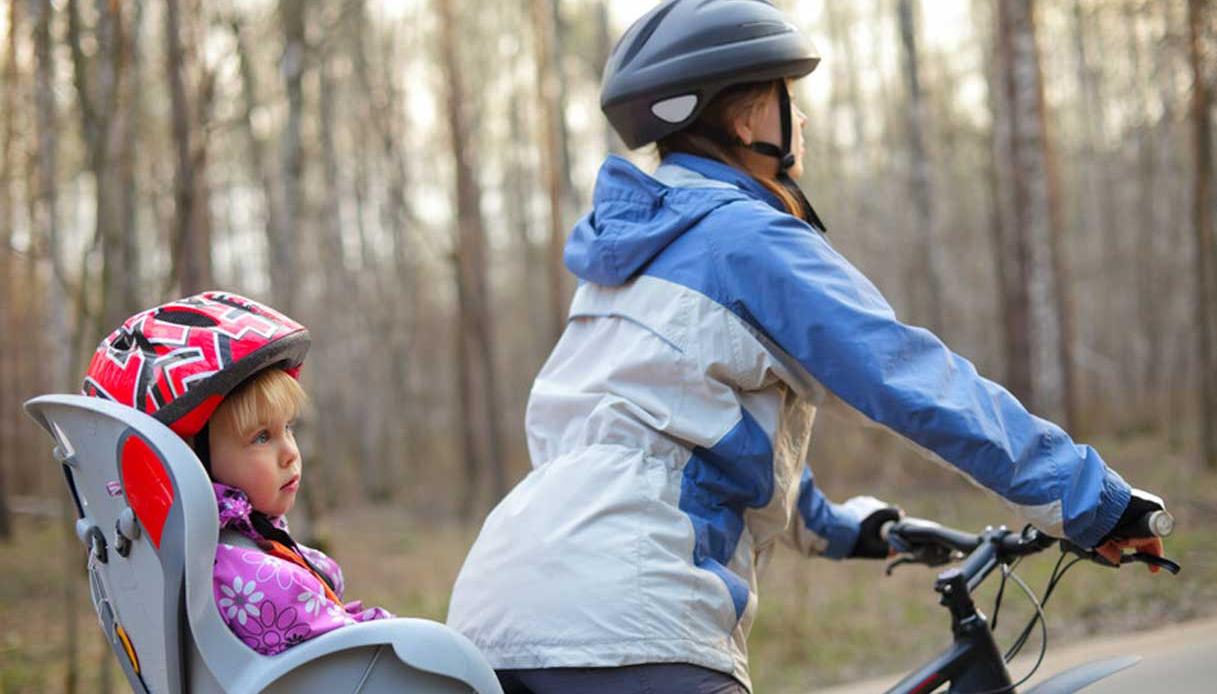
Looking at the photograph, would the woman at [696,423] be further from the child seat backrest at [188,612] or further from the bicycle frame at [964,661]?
the bicycle frame at [964,661]

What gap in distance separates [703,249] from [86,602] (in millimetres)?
10778

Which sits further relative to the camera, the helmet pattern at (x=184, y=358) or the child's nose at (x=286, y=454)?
the child's nose at (x=286, y=454)

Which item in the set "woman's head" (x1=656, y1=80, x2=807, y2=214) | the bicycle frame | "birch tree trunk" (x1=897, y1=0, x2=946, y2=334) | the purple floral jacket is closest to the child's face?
the purple floral jacket

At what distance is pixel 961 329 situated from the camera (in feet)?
98.5

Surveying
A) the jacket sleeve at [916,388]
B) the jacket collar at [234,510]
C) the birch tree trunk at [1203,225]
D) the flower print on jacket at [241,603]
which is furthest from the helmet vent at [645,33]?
the birch tree trunk at [1203,225]

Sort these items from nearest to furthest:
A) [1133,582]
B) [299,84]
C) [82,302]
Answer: [82,302] < [1133,582] < [299,84]

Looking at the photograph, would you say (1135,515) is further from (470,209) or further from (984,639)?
(470,209)

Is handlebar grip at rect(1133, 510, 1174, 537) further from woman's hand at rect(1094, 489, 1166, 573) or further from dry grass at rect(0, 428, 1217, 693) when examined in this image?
dry grass at rect(0, 428, 1217, 693)

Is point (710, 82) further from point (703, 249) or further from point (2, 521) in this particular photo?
point (2, 521)

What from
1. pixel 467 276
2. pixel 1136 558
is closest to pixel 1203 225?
pixel 467 276

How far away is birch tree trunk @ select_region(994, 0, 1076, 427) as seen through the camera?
41.9 feet

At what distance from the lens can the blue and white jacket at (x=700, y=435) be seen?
6.46 ft

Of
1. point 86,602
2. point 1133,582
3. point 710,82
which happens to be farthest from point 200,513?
point 86,602

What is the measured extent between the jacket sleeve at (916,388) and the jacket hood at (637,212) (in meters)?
0.13
